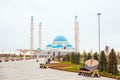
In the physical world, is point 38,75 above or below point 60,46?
below

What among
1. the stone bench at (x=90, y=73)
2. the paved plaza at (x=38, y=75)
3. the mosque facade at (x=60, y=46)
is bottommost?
the paved plaza at (x=38, y=75)

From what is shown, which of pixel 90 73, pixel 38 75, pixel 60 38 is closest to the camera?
pixel 90 73

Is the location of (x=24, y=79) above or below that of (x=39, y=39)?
below

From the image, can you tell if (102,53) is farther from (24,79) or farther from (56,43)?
(56,43)

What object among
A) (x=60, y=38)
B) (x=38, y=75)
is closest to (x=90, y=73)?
(x=38, y=75)

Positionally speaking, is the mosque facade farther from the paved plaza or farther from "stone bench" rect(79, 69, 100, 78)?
"stone bench" rect(79, 69, 100, 78)

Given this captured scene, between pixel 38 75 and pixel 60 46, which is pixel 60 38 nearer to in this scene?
pixel 60 46

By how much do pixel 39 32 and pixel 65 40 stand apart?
46.1 ft

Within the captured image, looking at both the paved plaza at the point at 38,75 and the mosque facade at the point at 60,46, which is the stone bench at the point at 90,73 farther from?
the mosque facade at the point at 60,46

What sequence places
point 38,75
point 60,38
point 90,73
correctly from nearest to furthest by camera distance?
point 90,73, point 38,75, point 60,38

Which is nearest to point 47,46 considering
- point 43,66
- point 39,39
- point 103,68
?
point 39,39

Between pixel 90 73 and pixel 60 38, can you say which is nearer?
pixel 90 73

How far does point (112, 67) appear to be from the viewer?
27250 millimetres

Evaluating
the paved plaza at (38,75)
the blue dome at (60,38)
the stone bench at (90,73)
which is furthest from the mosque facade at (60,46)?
the stone bench at (90,73)
